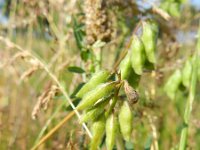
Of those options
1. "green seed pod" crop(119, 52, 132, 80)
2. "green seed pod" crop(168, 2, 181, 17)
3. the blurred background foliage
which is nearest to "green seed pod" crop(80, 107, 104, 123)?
"green seed pod" crop(119, 52, 132, 80)

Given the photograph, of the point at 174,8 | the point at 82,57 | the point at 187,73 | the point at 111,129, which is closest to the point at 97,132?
the point at 111,129

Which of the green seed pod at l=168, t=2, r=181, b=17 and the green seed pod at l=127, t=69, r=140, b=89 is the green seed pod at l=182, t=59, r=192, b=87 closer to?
the green seed pod at l=168, t=2, r=181, b=17

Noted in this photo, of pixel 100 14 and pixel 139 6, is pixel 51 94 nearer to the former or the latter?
pixel 100 14

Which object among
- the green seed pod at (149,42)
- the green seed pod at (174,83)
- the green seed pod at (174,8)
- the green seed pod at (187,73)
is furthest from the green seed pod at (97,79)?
the green seed pod at (174,8)

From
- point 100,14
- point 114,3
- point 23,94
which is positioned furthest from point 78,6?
point 23,94

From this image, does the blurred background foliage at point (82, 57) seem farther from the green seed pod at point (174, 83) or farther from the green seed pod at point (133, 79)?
the green seed pod at point (133, 79)

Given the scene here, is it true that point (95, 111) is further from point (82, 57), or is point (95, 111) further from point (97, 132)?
point (82, 57)
